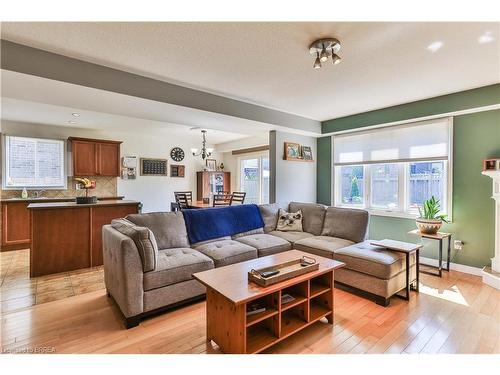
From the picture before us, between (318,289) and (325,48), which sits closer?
(325,48)

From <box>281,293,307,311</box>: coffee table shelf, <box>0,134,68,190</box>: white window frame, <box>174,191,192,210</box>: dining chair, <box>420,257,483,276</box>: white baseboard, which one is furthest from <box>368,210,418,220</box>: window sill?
<box>0,134,68,190</box>: white window frame

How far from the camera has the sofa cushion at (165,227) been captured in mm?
2896

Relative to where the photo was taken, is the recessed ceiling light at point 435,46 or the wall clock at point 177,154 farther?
the wall clock at point 177,154

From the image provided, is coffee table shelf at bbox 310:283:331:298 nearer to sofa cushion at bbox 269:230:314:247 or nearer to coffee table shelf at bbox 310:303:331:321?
coffee table shelf at bbox 310:303:331:321

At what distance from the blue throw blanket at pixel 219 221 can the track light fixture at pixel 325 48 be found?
227 centimetres

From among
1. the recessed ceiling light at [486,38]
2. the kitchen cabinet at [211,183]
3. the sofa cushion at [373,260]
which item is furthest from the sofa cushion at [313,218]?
the kitchen cabinet at [211,183]

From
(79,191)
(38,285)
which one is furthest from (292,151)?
(79,191)

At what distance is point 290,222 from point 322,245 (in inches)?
34.7

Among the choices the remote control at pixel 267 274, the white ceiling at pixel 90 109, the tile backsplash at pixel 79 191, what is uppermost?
the white ceiling at pixel 90 109

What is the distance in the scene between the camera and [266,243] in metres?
3.29

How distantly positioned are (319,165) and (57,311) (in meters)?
4.60

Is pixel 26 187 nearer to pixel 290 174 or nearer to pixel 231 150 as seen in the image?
pixel 231 150

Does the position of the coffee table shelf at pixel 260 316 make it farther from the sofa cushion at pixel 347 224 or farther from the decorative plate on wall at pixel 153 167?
the decorative plate on wall at pixel 153 167
